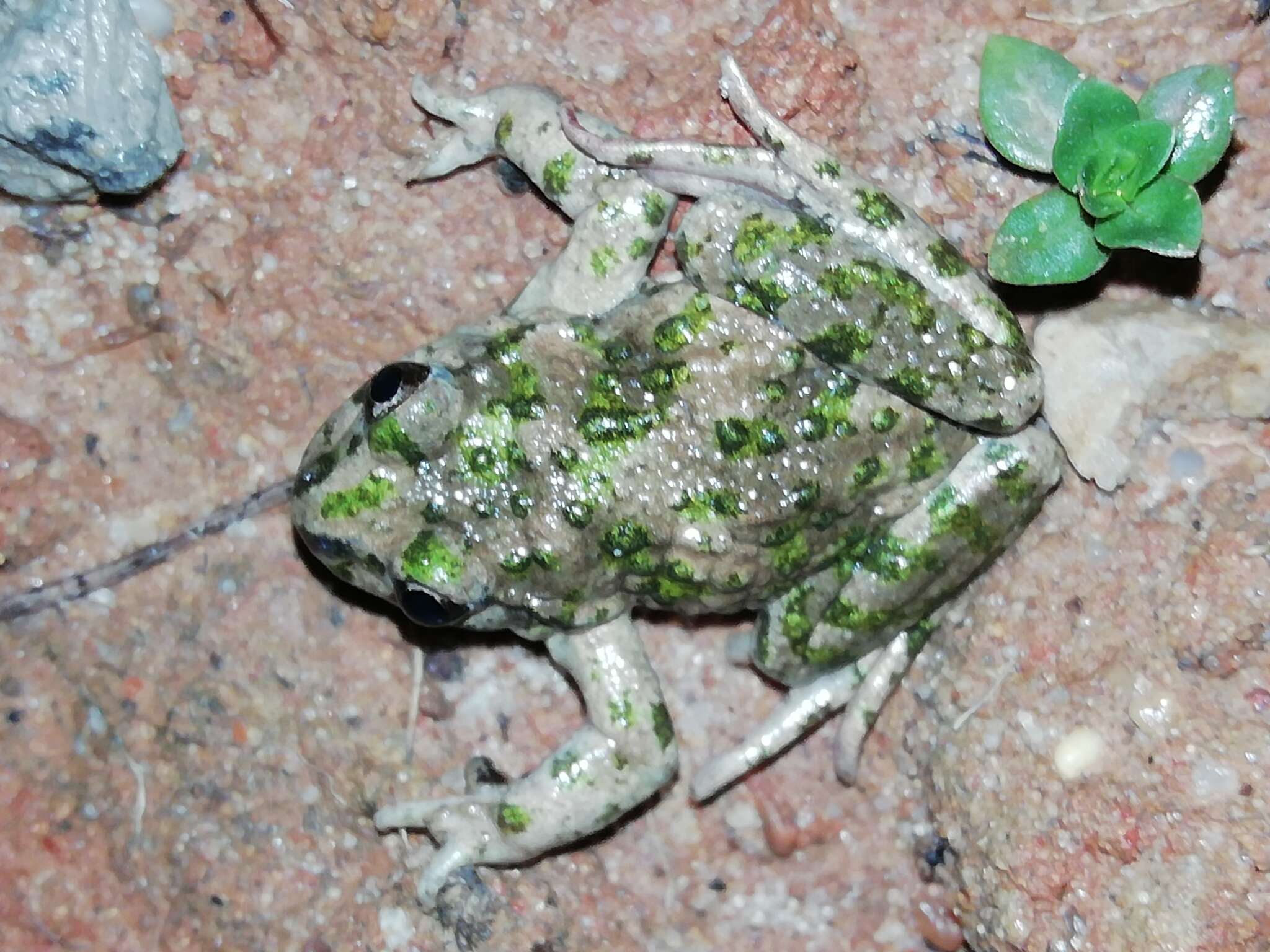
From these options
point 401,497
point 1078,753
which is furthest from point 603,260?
point 1078,753

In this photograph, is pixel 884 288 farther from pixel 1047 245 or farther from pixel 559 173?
pixel 559 173

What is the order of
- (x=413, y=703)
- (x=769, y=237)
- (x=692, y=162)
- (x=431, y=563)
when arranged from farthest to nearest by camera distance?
(x=413, y=703) → (x=692, y=162) → (x=769, y=237) → (x=431, y=563)

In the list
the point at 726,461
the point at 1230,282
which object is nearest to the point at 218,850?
the point at 726,461

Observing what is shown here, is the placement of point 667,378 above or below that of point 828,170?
below

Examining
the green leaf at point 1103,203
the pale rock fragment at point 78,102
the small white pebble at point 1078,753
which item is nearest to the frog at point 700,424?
the green leaf at point 1103,203

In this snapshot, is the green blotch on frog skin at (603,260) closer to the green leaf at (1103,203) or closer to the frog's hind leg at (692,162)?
the frog's hind leg at (692,162)

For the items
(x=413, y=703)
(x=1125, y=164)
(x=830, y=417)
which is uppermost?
(x=1125, y=164)
